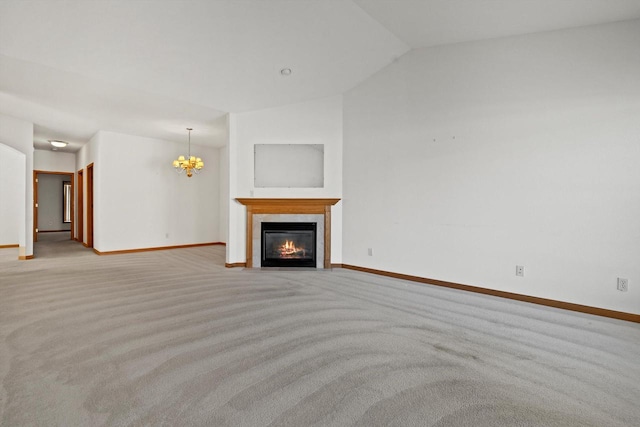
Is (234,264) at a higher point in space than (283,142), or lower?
lower

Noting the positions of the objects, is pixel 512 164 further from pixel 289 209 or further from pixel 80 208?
pixel 80 208

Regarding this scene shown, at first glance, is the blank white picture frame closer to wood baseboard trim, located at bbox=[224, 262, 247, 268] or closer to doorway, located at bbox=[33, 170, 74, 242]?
A: wood baseboard trim, located at bbox=[224, 262, 247, 268]

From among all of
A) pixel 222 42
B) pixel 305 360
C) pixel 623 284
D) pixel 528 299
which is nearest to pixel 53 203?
pixel 222 42

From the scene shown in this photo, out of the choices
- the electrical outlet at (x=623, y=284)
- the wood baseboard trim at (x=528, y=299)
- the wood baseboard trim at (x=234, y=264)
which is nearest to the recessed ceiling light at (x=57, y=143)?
the wood baseboard trim at (x=234, y=264)

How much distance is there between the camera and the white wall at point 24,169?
611 cm

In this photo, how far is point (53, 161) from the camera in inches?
372

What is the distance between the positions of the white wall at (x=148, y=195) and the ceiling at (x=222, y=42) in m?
1.93

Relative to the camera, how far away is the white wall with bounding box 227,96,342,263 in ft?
18.4

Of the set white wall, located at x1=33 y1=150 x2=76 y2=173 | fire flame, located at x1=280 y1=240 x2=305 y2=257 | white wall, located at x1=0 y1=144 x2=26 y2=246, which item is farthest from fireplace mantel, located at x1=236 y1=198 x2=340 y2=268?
white wall, located at x1=33 y1=150 x2=76 y2=173

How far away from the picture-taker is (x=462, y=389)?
6.35 ft

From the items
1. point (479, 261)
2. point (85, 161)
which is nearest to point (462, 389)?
point (479, 261)

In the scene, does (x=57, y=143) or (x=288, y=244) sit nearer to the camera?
(x=288, y=244)

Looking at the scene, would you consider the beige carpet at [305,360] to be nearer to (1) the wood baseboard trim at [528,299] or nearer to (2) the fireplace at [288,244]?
(1) the wood baseboard trim at [528,299]

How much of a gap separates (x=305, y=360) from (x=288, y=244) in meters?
3.57
